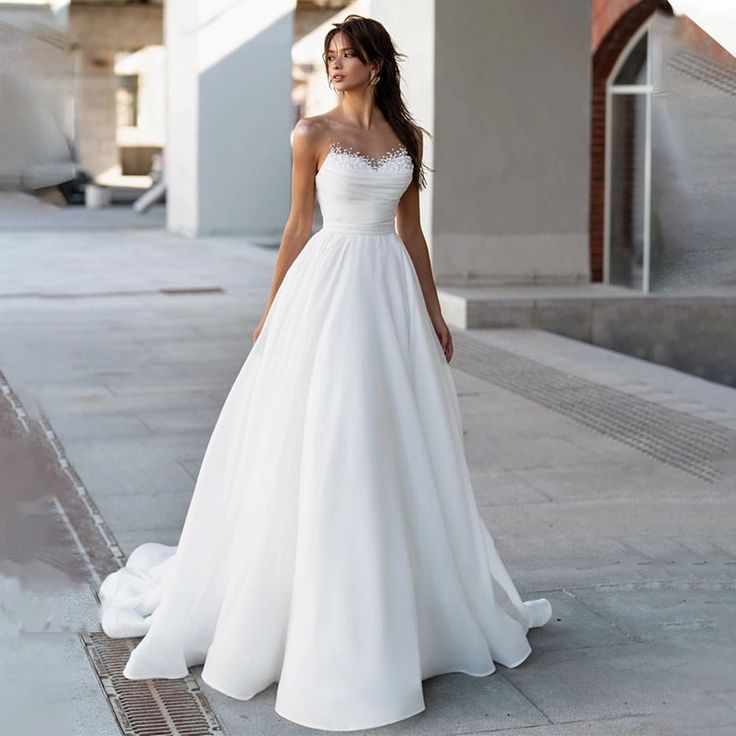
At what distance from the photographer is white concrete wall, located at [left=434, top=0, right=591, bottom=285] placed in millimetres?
11641

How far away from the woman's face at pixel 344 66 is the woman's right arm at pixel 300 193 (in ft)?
0.42

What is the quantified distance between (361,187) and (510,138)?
8.55 m

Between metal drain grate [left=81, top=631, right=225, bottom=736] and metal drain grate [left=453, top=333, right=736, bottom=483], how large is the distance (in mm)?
3376

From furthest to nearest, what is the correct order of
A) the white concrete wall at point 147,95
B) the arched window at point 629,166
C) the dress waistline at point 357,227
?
1. the white concrete wall at point 147,95
2. the arched window at point 629,166
3. the dress waistline at point 357,227

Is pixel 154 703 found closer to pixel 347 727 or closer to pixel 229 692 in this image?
pixel 229 692

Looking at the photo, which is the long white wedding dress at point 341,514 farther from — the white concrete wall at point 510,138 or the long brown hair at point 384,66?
the white concrete wall at point 510,138

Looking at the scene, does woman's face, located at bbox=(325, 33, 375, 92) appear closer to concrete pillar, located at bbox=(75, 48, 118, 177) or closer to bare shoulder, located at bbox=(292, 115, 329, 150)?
bare shoulder, located at bbox=(292, 115, 329, 150)

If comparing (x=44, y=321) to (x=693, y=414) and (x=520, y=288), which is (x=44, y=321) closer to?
(x=520, y=288)

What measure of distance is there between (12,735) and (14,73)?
1290mm

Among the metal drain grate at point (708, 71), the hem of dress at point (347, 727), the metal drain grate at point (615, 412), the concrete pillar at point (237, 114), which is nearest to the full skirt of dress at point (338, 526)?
the hem of dress at point (347, 727)

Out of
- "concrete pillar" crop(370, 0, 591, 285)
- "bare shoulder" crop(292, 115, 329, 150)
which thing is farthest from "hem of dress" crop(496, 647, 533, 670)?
"concrete pillar" crop(370, 0, 591, 285)

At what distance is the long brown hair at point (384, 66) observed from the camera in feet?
11.2

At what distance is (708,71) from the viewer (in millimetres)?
3504

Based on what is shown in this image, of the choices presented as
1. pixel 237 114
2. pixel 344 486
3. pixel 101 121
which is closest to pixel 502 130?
pixel 344 486
